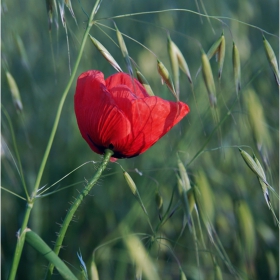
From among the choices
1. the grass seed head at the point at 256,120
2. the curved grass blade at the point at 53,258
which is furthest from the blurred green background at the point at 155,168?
the curved grass blade at the point at 53,258

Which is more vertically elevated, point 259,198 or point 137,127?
point 137,127

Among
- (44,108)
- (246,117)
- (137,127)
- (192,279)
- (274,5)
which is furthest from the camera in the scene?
(274,5)

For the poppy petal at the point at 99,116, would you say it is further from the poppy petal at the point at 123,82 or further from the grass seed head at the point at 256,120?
the grass seed head at the point at 256,120

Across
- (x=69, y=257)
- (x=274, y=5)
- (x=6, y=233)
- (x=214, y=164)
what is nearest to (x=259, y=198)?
(x=214, y=164)

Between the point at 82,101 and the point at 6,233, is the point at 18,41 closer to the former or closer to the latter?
the point at 82,101

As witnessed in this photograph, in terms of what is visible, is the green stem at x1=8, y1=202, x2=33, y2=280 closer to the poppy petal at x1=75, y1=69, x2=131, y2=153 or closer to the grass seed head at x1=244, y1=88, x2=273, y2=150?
the poppy petal at x1=75, y1=69, x2=131, y2=153

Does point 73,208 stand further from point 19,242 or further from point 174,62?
point 174,62

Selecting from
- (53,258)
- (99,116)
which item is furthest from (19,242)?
(99,116)

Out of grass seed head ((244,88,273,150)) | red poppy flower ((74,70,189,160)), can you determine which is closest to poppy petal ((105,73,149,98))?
red poppy flower ((74,70,189,160))
